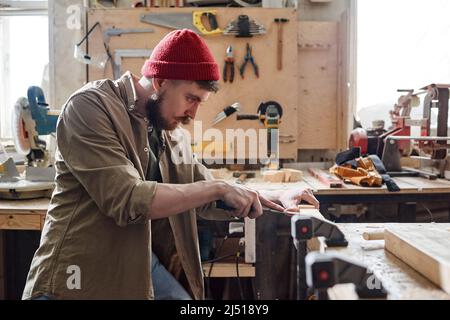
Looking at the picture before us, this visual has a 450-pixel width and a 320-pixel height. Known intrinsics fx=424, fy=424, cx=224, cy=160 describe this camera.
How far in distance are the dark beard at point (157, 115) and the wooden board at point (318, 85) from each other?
1787 millimetres

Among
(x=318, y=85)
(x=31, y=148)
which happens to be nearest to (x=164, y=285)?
(x=31, y=148)

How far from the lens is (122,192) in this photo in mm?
1170

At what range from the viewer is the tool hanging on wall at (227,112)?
2.95 m

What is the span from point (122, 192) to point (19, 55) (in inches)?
105

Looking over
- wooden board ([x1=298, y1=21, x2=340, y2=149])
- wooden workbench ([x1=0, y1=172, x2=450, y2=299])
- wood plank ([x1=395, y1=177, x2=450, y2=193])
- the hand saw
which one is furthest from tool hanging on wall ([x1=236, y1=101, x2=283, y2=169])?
wood plank ([x1=395, y1=177, x2=450, y2=193])

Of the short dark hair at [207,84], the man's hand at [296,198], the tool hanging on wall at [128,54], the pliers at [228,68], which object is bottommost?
the man's hand at [296,198]

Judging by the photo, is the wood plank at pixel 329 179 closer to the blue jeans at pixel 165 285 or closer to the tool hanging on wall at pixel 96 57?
the blue jeans at pixel 165 285

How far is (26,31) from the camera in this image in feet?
10.9

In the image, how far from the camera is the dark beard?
1466 millimetres

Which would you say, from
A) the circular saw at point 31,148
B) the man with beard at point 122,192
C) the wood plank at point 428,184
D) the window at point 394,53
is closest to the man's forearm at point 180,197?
the man with beard at point 122,192

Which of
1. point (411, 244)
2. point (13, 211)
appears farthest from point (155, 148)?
point (411, 244)

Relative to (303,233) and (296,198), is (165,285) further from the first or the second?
(303,233)
